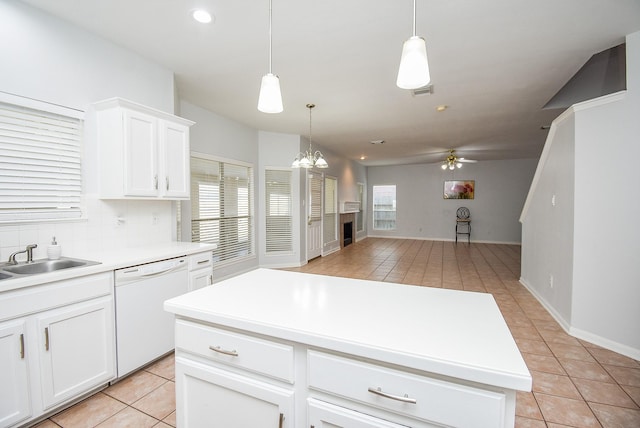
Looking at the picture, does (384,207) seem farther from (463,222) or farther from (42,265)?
(42,265)

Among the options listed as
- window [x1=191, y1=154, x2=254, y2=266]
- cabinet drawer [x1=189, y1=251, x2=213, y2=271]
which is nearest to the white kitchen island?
cabinet drawer [x1=189, y1=251, x2=213, y2=271]

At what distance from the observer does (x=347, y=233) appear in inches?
350

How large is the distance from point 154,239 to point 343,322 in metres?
2.66

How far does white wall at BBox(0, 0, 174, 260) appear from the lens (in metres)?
2.02

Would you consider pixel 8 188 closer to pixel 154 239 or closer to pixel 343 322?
pixel 154 239

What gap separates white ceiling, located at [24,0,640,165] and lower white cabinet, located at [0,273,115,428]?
6.92ft

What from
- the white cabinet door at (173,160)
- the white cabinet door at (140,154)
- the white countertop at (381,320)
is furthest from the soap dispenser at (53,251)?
the white countertop at (381,320)

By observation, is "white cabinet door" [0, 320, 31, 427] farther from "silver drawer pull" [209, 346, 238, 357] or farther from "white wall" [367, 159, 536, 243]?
"white wall" [367, 159, 536, 243]

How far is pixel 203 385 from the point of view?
121cm

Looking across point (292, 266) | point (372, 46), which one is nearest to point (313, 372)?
point (372, 46)

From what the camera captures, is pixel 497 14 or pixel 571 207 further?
pixel 571 207

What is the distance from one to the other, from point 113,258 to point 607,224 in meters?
4.35

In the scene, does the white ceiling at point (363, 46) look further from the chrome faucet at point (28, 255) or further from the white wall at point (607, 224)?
the chrome faucet at point (28, 255)

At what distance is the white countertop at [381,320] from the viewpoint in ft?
2.69
